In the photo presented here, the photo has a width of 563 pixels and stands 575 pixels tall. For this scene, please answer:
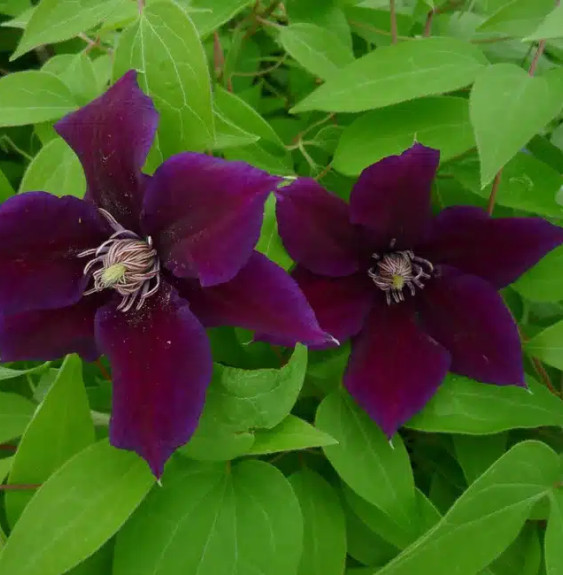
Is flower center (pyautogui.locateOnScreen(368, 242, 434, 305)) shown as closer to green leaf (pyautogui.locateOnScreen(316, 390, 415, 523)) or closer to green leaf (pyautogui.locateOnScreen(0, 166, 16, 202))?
green leaf (pyautogui.locateOnScreen(316, 390, 415, 523))

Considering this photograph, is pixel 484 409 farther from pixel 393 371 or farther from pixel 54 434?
pixel 54 434

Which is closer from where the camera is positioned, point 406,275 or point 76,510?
point 76,510

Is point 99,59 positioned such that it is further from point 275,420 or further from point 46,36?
point 275,420

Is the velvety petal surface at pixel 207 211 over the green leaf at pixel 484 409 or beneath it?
over

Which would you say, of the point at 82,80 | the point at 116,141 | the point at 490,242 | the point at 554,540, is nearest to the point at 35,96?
the point at 82,80

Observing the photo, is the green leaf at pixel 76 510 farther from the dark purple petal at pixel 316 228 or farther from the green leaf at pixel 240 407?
the dark purple petal at pixel 316 228

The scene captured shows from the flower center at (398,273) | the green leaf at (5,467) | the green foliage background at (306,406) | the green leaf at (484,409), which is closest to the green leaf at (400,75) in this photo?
the green foliage background at (306,406)

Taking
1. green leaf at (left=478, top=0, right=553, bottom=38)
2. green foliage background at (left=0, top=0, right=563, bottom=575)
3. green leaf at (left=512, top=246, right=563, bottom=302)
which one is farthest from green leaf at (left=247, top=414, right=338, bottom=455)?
green leaf at (left=478, top=0, right=553, bottom=38)
